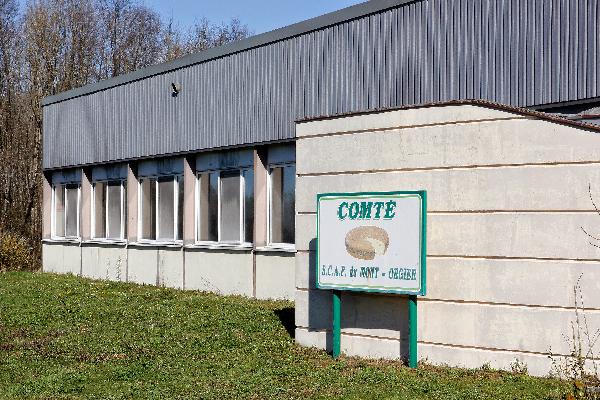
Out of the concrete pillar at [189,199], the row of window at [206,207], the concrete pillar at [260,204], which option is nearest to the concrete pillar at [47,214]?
the row of window at [206,207]

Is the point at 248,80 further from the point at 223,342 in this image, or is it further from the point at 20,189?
the point at 20,189

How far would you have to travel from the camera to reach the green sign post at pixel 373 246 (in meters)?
10.1

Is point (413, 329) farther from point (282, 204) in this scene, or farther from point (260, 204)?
point (260, 204)

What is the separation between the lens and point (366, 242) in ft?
34.7

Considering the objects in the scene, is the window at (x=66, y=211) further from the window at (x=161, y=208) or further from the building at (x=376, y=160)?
the window at (x=161, y=208)

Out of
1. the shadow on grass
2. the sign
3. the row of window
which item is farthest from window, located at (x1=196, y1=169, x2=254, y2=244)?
the sign

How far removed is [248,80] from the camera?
19609mm

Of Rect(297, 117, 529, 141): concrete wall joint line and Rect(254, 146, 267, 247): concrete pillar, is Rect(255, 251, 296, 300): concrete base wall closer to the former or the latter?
Rect(254, 146, 267, 247): concrete pillar

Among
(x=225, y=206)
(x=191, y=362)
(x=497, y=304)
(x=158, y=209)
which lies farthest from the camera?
(x=158, y=209)

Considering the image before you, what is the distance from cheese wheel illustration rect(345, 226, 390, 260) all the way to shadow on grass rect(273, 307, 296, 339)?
2490mm

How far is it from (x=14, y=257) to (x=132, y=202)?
840 centimetres

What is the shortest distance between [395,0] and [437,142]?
592cm

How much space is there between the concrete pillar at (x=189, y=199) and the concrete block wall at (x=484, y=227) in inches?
428

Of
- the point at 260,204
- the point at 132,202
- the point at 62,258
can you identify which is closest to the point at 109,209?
the point at 132,202
